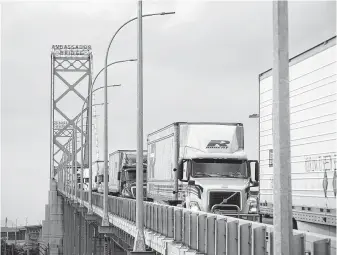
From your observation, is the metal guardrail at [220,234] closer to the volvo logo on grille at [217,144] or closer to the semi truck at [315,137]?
the semi truck at [315,137]

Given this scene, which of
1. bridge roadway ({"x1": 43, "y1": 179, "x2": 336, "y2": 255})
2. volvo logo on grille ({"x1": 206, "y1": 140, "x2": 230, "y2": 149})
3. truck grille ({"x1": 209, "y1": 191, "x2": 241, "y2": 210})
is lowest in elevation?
bridge roadway ({"x1": 43, "y1": 179, "x2": 336, "y2": 255})

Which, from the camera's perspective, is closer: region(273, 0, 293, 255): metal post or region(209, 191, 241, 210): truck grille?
region(273, 0, 293, 255): metal post

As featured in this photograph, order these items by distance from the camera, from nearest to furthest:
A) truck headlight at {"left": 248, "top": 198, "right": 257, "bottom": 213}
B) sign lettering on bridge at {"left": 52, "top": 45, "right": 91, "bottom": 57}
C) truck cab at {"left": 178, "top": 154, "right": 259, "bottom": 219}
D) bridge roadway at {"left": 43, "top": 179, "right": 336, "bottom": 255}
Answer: bridge roadway at {"left": 43, "top": 179, "right": 336, "bottom": 255}
truck cab at {"left": 178, "top": 154, "right": 259, "bottom": 219}
truck headlight at {"left": 248, "top": 198, "right": 257, "bottom": 213}
sign lettering on bridge at {"left": 52, "top": 45, "right": 91, "bottom": 57}

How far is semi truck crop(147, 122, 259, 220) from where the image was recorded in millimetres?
27875

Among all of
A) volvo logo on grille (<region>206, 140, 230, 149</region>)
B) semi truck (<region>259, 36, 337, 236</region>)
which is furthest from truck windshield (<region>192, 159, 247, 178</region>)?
semi truck (<region>259, 36, 337, 236</region>)

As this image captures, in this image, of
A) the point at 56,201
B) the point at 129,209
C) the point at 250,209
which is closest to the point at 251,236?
the point at 250,209

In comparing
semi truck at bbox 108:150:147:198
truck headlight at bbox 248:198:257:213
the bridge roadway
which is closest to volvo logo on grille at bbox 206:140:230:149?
truck headlight at bbox 248:198:257:213

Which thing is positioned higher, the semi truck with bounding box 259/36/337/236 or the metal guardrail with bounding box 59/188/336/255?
the semi truck with bounding box 259/36/337/236

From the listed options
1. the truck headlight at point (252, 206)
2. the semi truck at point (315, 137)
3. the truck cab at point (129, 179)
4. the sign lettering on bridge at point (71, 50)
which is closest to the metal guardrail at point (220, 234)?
the semi truck at point (315, 137)

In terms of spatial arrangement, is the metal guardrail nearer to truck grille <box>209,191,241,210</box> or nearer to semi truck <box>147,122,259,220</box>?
semi truck <box>147,122,259,220</box>

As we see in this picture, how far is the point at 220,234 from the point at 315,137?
2.62 meters

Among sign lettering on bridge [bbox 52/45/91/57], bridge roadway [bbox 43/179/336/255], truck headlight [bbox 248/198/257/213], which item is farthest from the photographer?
sign lettering on bridge [bbox 52/45/91/57]

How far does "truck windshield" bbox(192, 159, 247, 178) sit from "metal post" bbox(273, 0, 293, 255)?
1783 centimetres

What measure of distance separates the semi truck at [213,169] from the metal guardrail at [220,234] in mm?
1699
